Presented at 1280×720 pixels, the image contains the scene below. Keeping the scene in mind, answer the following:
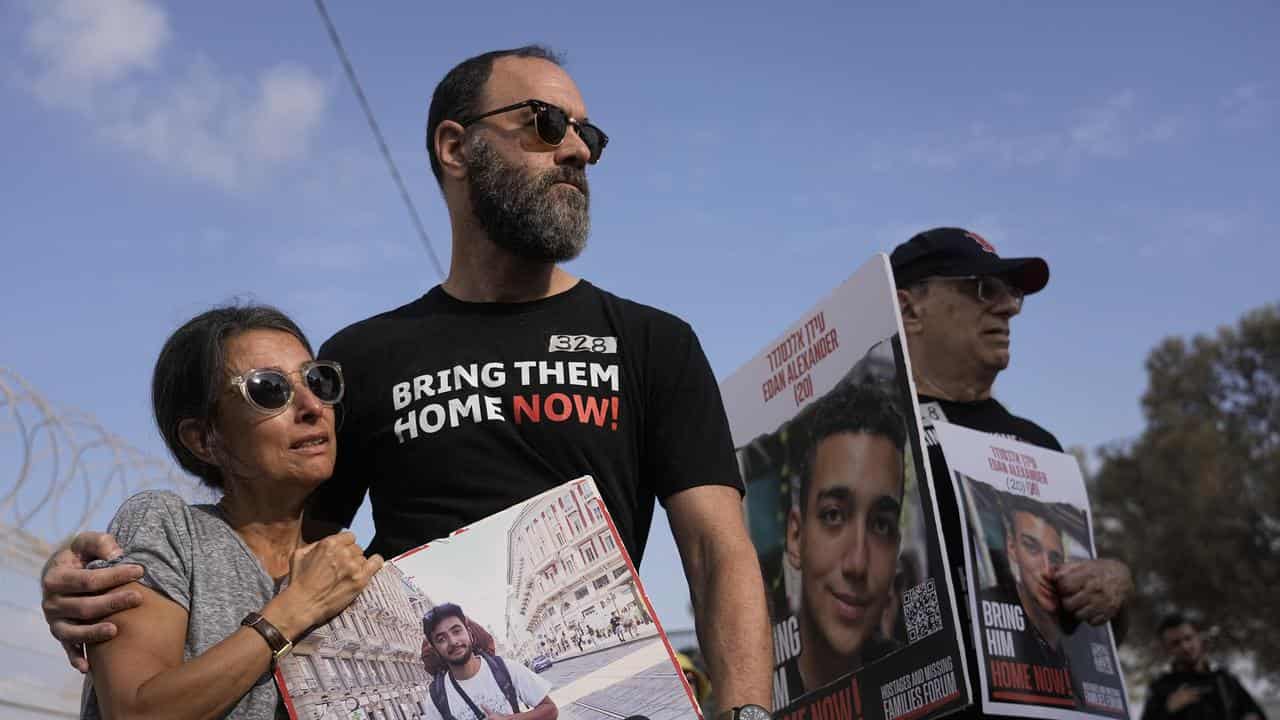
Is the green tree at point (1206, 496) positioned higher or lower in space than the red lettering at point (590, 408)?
higher


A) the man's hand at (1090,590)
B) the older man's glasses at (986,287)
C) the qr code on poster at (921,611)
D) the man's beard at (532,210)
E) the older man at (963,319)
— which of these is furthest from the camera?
the older man's glasses at (986,287)

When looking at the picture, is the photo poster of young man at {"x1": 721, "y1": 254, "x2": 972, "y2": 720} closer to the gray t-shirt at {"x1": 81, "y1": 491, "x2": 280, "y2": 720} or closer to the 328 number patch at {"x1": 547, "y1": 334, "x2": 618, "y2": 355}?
the 328 number patch at {"x1": 547, "y1": 334, "x2": 618, "y2": 355}

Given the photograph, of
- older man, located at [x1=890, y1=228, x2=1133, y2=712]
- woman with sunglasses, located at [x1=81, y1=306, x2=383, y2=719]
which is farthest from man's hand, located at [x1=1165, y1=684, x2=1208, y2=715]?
woman with sunglasses, located at [x1=81, y1=306, x2=383, y2=719]

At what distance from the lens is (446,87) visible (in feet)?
10.9

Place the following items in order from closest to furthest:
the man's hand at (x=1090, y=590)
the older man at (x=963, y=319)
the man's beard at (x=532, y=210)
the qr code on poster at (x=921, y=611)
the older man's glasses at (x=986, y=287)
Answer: the man's beard at (x=532, y=210) → the qr code on poster at (x=921, y=611) → the man's hand at (x=1090, y=590) → the older man at (x=963, y=319) → the older man's glasses at (x=986, y=287)

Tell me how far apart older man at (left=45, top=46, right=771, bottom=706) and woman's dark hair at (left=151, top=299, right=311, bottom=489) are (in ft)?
0.70

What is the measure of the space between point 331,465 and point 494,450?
36 centimetres

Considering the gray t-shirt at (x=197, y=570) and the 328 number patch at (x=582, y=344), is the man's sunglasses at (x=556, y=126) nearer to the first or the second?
the 328 number patch at (x=582, y=344)

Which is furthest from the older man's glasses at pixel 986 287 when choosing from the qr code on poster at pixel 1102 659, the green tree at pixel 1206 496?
the green tree at pixel 1206 496

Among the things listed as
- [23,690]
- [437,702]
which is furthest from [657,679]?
[23,690]

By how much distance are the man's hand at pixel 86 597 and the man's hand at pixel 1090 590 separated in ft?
9.21

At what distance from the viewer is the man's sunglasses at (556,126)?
10.0ft

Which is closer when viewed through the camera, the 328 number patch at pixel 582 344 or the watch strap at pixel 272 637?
the watch strap at pixel 272 637

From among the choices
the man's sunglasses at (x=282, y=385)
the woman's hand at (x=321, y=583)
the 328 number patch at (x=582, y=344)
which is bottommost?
the woman's hand at (x=321, y=583)
